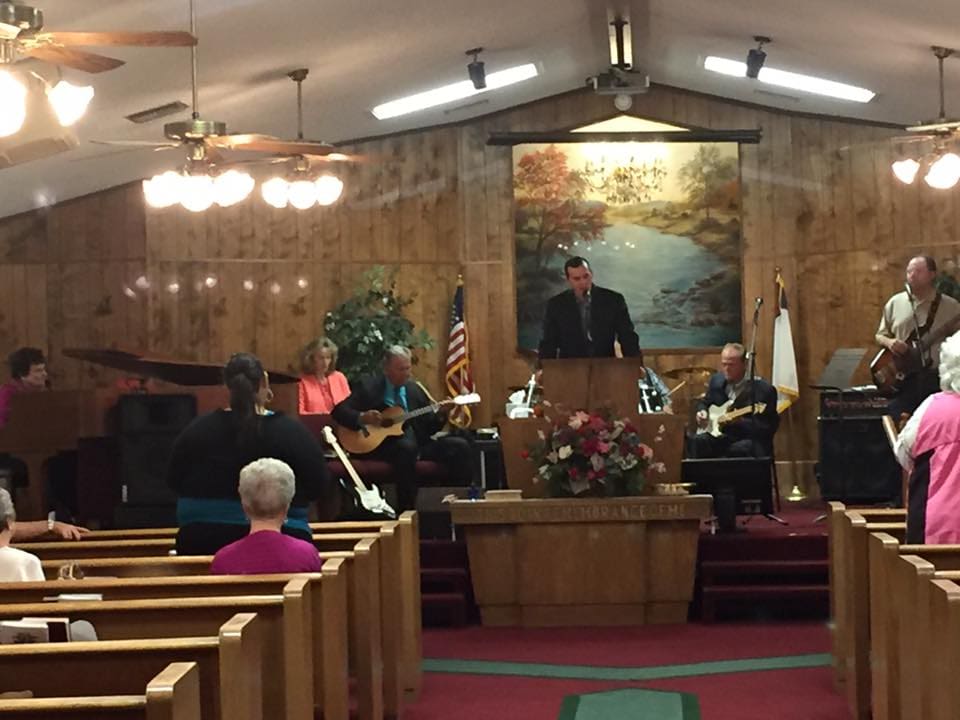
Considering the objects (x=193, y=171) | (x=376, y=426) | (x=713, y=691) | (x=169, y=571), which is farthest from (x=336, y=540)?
(x=376, y=426)

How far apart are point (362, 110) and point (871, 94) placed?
4.13 metres

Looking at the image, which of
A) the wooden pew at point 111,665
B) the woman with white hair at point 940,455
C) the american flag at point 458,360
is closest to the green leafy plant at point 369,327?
the american flag at point 458,360

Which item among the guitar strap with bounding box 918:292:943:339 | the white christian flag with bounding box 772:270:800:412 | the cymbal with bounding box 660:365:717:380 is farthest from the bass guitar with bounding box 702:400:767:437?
the cymbal with bounding box 660:365:717:380

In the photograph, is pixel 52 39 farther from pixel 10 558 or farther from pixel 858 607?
pixel 858 607

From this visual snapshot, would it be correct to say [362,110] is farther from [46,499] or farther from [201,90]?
[46,499]

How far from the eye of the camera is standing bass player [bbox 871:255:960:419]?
9.24 meters

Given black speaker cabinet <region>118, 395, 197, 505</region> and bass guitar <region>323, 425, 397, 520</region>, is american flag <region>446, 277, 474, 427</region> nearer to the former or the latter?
bass guitar <region>323, 425, 397, 520</region>

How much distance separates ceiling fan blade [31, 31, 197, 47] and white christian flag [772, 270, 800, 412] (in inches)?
341

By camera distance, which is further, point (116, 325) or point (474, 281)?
point (474, 281)

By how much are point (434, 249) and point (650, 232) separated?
197cm

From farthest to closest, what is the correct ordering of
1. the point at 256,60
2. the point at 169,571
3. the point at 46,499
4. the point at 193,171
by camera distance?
the point at 256,60
the point at 46,499
the point at 193,171
the point at 169,571

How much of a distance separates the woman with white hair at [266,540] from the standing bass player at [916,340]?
534cm

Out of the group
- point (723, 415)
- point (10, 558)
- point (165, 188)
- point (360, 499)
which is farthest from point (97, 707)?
point (723, 415)

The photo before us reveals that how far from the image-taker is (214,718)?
338 cm
